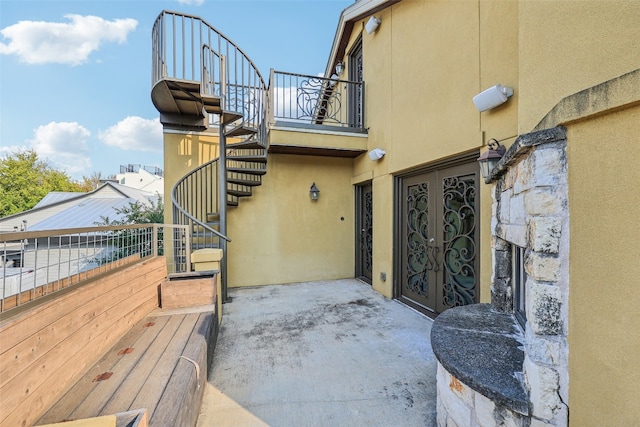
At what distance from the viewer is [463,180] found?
3084 millimetres

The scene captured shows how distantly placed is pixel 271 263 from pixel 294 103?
3.21 m

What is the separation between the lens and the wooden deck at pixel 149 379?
4.34 ft

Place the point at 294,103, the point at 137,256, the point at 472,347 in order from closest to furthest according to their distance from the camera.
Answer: the point at 472,347 < the point at 137,256 < the point at 294,103

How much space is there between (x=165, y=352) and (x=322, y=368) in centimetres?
130

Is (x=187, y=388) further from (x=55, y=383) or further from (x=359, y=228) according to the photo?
(x=359, y=228)

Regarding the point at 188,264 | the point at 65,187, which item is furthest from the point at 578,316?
the point at 65,187

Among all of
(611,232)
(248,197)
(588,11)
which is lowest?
(611,232)

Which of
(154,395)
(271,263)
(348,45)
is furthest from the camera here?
(348,45)

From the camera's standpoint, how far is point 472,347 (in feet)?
5.21

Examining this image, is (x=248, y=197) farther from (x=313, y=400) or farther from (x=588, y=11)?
(x=588, y=11)

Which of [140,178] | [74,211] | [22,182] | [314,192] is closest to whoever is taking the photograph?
[314,192]

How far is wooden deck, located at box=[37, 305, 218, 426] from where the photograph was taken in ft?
4.34

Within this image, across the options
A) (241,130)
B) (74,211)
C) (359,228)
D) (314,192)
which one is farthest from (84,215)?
(359,228)

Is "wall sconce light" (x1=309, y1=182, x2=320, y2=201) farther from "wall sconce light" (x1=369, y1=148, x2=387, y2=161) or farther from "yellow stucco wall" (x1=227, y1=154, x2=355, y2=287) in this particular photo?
"wall sconce light" (x1=369, y1=148, x2=387, y2=161)
